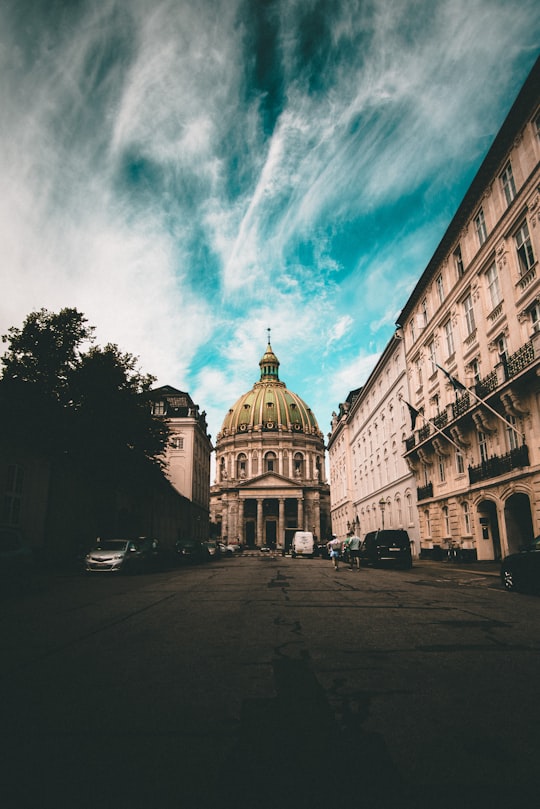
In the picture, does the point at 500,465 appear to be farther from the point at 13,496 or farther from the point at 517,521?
the point at 13,496

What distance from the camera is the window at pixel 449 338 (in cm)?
2794

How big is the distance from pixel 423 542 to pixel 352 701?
3060 centimetres

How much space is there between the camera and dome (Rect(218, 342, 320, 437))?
4783 inches

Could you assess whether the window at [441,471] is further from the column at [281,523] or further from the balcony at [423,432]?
the column at [281,523]

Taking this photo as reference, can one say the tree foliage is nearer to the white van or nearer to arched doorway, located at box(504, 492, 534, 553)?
arched doorway, located at box(504, 492, 534, 553)

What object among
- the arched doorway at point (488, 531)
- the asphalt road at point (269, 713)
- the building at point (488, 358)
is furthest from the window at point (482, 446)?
the asphalt road at point (269, 713)

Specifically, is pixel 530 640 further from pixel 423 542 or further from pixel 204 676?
pixel 423 542

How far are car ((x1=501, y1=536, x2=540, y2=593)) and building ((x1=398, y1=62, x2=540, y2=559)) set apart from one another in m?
7.37

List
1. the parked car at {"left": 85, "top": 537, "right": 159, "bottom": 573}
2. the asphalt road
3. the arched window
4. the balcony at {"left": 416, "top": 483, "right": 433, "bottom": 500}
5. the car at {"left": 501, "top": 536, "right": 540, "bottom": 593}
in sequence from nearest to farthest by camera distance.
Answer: the asphalt road < the car at {"left": 501, "top": 536, "right": 540, "bottom": 593} < the parked car at {"left": 85, "top": 537, "right": 159, "bottom": 573} < the balcony at {"left": 416, "top": 483, "right": 433, "bottom": 500} < the arched window

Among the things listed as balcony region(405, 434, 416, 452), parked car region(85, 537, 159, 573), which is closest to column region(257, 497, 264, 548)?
balcony region(405, 434, 416, 452)

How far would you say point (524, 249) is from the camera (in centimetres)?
2105

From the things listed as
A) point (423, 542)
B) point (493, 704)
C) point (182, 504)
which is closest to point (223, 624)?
point (493, 704)

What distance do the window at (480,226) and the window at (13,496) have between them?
78.3 ft

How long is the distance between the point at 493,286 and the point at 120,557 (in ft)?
66.2
